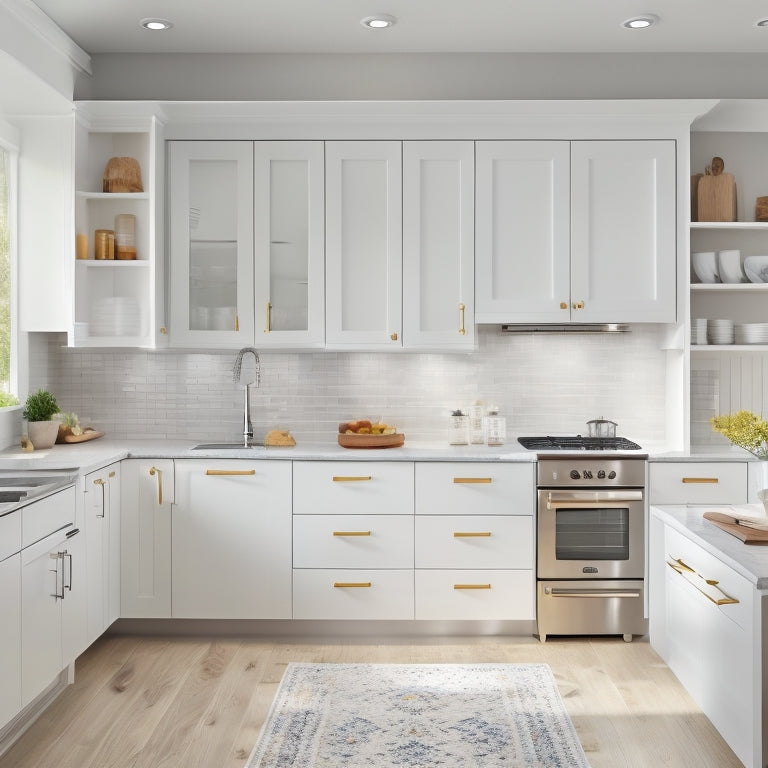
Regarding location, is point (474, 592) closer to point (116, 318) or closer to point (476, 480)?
point (476, 480)

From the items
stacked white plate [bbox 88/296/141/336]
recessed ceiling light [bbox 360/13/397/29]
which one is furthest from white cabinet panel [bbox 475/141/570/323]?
stacked white plate [bbox 88/296/141/336]

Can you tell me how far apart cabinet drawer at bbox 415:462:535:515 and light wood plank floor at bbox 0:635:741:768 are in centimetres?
64

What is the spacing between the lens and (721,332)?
13.7 ft

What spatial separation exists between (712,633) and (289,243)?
8.67 ft

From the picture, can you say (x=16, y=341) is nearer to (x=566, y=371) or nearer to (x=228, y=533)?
(x=228, y=533)

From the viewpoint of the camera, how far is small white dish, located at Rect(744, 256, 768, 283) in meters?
4.19

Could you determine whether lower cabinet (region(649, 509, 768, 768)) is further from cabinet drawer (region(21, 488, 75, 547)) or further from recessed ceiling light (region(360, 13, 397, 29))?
recessed ceiling light (region(360, 13, 397, 29))

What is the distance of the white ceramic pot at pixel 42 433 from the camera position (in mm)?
3988

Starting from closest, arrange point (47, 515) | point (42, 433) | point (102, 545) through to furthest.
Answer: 1. point (47, 515)
2. point (102, 545)
3. point (42, 433)

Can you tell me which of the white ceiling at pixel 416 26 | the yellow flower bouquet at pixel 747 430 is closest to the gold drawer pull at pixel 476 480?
the yellow flower bouquet at pixel 747 430

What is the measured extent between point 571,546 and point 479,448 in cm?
65

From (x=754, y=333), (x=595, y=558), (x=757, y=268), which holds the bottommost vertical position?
(x=595, y=558)

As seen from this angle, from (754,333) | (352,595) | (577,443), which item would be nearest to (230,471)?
(352,595)

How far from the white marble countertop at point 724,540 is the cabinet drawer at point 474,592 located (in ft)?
3.17
